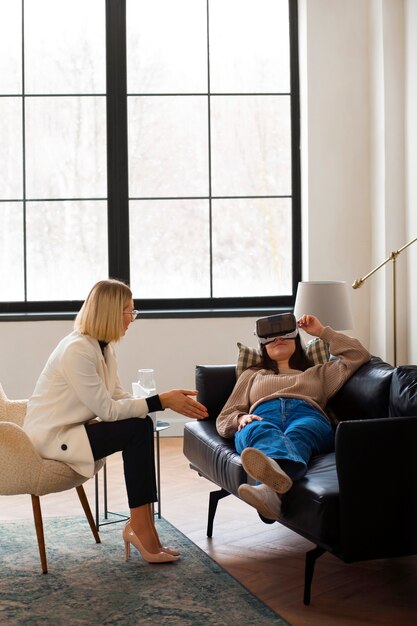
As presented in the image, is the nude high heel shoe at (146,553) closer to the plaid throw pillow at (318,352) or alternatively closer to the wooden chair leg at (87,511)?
the wooden chair leg at (87,511)

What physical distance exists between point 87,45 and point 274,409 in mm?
3963

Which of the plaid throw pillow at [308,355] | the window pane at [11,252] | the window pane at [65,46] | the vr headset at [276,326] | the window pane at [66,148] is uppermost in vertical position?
the window pane at [65,46]

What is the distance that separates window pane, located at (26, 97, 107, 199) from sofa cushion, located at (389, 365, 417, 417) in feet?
12.1

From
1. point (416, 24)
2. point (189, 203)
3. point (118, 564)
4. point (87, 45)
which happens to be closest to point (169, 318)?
point (189, 203)

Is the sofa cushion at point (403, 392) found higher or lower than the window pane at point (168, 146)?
lower

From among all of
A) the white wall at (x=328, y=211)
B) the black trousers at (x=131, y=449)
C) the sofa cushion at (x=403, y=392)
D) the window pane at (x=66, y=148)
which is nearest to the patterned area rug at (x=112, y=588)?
the black trousers at (x=131, y=449)

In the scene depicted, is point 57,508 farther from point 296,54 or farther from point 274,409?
point 296,54

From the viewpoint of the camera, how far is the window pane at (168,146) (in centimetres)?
727

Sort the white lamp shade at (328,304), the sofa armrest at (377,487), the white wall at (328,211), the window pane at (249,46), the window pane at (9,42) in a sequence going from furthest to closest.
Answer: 1. the window pane at (249,46)
2. the window pane at (9,42)
3. the white wall at (328,211)
4. the white lamp shade at (328,304)
5. the sofa armrest at (377,487)

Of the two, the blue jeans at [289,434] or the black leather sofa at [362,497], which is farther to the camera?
the blue jeans at [289,434]

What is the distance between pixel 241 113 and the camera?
732 cm

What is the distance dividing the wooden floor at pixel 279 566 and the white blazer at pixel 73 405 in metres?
0.64

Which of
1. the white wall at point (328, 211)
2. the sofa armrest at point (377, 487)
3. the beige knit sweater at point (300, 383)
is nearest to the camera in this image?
the sofa armrest at point (377, 487)

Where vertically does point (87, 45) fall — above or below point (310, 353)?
above
